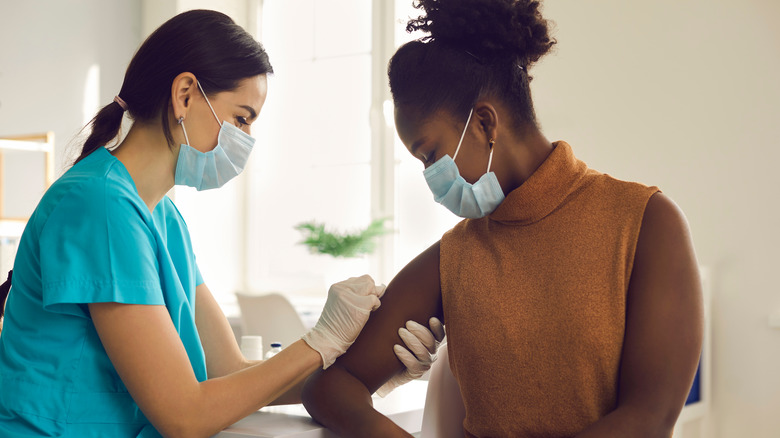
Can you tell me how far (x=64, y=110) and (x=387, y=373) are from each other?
393cm

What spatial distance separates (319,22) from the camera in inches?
173

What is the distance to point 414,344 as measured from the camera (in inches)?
46.2

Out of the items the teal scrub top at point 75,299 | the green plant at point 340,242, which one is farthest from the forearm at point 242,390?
the green plant at point 340,242

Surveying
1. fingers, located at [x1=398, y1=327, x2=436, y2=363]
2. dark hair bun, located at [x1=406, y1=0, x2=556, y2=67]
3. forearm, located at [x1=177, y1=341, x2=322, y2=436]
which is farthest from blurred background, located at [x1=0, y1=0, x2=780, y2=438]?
forearm, located at [x1=177, y1=341, x2=322, y2=436]

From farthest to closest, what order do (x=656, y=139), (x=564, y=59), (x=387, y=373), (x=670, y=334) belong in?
1. (x=564, y=59)
2. (x=656, y=139)
3. (x=387, y=373)
4. (x=670, y=334)

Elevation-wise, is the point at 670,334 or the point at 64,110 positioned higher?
the point at 64,110

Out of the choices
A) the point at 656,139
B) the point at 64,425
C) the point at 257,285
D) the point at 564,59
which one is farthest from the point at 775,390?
the point at 257,285

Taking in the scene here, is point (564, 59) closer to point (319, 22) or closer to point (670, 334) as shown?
point (319, 22)

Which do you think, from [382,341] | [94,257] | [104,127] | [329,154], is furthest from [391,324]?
[329,154]

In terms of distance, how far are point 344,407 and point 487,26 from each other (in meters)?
0.63

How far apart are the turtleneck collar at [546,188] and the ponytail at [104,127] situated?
71 centimetres

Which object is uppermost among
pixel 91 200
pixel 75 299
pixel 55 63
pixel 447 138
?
pixel 55 63

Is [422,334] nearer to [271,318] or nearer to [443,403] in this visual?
[443,403]

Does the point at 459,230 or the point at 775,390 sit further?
the point at 775,390
